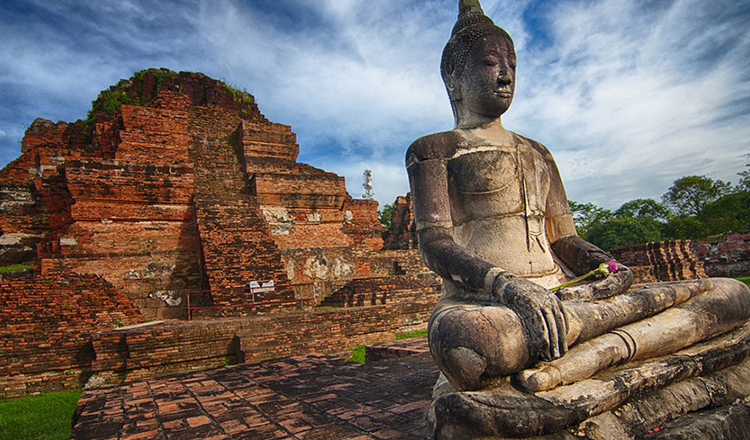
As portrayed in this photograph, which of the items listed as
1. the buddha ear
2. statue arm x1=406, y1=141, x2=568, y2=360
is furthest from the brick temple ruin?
the buddha ear

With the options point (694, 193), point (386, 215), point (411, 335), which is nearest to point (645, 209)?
point (694, 193)

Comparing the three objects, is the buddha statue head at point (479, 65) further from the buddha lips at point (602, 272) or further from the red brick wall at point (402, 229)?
the red brick wall at point (402, 229)

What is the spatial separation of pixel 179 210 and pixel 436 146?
29.4ft

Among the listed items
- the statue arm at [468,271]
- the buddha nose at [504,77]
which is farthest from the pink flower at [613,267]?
the buddha nose at [504,77]

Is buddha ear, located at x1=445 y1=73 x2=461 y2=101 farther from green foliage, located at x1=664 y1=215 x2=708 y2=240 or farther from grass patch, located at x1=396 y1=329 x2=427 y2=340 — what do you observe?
green foliage, located at x1=664 y1=215 x2=708 y2=240

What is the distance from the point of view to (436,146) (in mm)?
3082

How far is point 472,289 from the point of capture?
8.46 ft

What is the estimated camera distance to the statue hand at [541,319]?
2.07 meters

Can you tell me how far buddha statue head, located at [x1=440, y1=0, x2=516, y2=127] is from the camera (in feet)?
10.1

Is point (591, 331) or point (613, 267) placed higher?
point (613, 267)

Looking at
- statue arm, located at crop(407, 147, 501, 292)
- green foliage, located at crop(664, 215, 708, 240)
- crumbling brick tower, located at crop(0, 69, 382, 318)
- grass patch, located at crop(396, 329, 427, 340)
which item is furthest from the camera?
green foliage, located at crop(664, 215, 708, 240)

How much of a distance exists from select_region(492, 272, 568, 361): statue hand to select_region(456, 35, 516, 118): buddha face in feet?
4.75

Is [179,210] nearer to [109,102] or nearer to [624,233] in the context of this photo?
[109,102]

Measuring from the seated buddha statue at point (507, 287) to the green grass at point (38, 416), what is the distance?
3.78 metres
